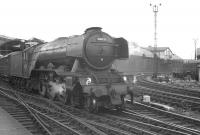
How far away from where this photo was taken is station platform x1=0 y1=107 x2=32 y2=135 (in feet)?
26.1

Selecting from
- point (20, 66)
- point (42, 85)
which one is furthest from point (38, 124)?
point (20, 66)

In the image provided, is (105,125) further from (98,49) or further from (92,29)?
(92,29)

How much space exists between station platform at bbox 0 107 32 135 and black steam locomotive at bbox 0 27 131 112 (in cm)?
253

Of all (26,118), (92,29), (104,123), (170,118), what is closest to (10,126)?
(26,118)

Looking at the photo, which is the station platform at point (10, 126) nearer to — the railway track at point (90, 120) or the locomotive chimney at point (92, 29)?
the railway track at point (90, 120)

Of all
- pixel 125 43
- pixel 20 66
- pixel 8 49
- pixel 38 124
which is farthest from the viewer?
pixel 8 49

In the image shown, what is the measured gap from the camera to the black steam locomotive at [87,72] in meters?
10.5

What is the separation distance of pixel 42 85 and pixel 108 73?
507 centimetres

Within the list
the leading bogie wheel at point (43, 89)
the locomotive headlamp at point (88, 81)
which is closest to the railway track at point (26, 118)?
the leading bogie wheel at point (43, 89)

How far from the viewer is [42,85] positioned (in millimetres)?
15172

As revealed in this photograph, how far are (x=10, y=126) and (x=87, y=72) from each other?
12.9ft

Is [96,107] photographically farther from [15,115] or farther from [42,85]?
[42,85]

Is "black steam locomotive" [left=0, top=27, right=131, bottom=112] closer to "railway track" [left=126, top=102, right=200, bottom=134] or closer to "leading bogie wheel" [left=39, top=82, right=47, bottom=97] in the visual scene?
"leading bogie wheel" [left=39, top=82, right=47, bottom=97]

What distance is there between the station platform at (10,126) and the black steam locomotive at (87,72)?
2.53 meters
